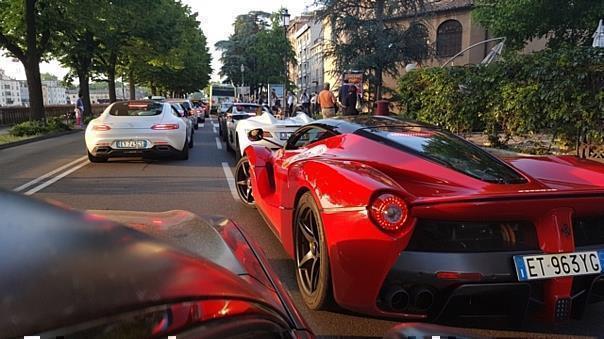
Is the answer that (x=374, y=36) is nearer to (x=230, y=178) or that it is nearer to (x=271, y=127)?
(x=271, y=127)

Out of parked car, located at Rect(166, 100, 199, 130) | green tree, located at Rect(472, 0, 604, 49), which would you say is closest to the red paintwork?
parked car, located at Rect(166, 100, 199, 130)

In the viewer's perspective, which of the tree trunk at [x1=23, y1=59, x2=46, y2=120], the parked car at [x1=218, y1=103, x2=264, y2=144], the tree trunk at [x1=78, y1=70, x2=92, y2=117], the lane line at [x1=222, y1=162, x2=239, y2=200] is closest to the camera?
the lane line at [x1=222, y1=162, x2=239, y2=200]

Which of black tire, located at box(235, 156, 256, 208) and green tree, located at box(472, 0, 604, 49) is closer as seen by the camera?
black tire, located at box(235, 156, 256, 208)

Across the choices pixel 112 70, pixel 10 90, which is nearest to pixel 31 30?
pixel 112 70

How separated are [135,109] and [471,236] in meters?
9.35

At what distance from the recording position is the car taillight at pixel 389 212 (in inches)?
101

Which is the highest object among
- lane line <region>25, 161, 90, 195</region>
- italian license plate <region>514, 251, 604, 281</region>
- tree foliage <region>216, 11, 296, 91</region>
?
tree foliage <region>216, 11, 296, 91</region>

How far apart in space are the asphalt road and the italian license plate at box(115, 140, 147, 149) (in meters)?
0.43

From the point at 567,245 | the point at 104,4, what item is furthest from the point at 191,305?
the point at 104,4

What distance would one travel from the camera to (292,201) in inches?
143

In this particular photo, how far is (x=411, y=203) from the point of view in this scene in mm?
2588

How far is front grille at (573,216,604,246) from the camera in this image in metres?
2.76

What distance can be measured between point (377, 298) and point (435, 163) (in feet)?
3.19

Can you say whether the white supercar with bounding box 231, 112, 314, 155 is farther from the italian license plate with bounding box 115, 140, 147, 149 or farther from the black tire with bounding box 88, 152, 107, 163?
the black tire with bounding box 88, 152, 107, 163
